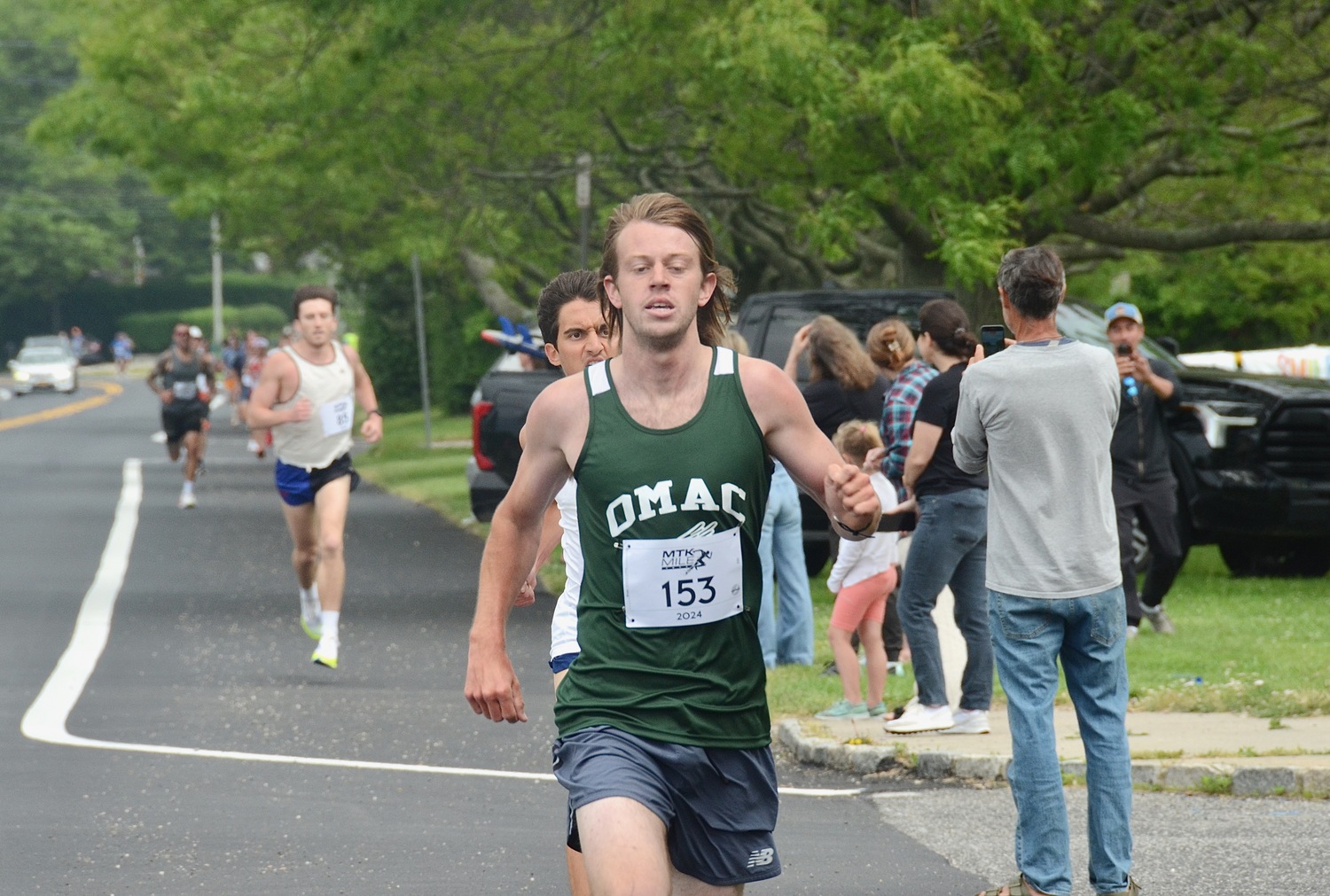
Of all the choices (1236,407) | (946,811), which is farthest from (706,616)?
(1236,407)

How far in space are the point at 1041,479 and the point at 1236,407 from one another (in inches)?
317

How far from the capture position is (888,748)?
826cm

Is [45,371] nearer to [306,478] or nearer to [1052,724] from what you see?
[306,478]

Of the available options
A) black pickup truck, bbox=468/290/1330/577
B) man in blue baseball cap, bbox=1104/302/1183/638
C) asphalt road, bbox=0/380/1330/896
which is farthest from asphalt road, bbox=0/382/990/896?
man in blue baseball cap, bbox=1104/302/1183/638

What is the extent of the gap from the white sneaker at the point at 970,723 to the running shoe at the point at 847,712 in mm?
506

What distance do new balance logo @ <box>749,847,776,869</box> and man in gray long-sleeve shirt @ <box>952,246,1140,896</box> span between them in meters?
1.74

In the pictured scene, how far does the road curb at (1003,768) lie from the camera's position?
297 inches

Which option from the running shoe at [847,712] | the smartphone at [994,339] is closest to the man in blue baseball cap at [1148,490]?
the running shoe at [847,712]

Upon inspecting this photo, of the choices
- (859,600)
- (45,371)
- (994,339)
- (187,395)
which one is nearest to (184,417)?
(187,395)

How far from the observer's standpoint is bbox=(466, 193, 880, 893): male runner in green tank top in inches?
160

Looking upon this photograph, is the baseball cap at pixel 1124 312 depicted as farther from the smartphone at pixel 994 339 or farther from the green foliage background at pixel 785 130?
the smartphone at pixel 994 339

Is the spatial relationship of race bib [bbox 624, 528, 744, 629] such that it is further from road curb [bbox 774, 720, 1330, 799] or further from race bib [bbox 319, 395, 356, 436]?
race bib [bbox 319, 395, 356, 436]

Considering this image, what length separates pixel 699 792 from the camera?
4.12 metres

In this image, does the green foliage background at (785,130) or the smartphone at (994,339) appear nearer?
the smartphone at (994,339)
